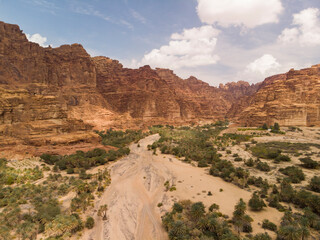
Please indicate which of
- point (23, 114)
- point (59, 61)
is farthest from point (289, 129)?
point (59, 61)

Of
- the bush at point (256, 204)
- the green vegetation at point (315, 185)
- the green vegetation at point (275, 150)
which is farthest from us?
the green vegetation at point (275, 150)

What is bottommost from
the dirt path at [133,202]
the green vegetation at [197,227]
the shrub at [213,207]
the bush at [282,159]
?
the dirt path at [133,202]

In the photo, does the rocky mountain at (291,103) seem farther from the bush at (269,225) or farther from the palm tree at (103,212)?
the palm tree at (103,212)

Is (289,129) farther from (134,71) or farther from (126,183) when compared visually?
(134,71)

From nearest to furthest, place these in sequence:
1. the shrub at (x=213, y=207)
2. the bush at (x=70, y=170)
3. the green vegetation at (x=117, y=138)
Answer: the shrub at (x=213, y=207)
the bush at (x=70, y=170)
the green vegetation at (x=117, y=138)

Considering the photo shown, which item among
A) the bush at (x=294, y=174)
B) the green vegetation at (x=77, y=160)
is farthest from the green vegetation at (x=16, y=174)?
the bush at (x=294, y=174)

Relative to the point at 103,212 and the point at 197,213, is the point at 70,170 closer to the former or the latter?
the point at 103,212
